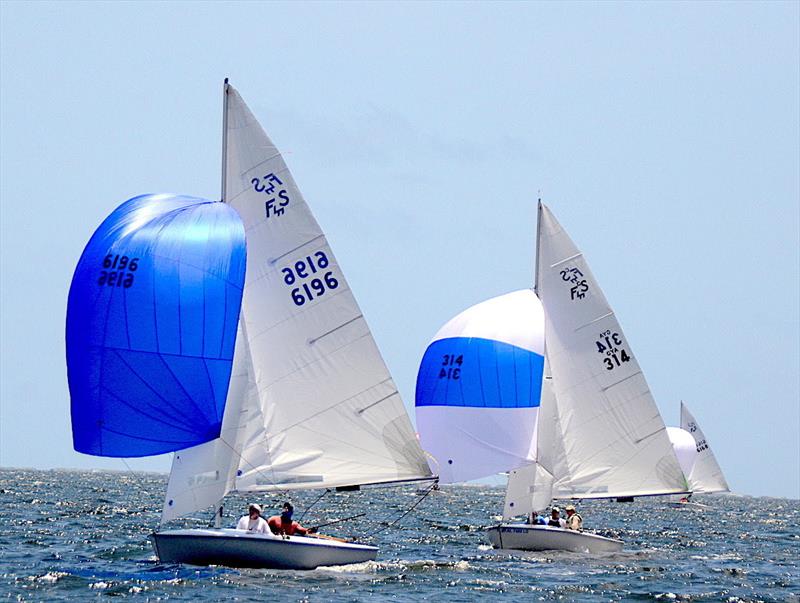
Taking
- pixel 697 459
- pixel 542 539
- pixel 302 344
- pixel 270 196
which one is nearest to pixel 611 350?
pixel 542 539

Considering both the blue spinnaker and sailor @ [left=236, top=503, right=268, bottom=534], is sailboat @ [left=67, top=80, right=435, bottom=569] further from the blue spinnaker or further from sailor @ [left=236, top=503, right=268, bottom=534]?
sailor @ [left=236, top=503, right=268, bottom=534]

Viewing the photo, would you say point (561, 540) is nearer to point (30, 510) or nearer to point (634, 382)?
point (634, 382)

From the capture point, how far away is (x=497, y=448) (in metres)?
36.5

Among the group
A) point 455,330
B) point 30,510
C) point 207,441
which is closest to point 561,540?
point 455,330

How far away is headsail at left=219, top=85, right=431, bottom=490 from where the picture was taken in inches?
1103

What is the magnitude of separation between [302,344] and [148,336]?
379 centimetres

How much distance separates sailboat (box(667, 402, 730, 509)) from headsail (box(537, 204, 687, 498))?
48420 millimetres

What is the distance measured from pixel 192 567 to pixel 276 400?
3.64m

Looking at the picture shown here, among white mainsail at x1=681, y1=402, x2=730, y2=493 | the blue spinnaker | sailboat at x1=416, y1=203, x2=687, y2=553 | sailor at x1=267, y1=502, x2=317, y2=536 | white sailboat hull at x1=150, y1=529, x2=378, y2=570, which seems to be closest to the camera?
the blue spinnaker

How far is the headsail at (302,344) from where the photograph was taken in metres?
28.0

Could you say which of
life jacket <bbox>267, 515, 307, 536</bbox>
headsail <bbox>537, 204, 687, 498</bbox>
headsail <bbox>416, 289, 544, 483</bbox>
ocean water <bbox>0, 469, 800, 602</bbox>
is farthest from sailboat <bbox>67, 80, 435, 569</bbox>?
headsail <bbox>537, 204, 687, 498</bbox>

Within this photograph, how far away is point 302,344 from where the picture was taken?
28203mm

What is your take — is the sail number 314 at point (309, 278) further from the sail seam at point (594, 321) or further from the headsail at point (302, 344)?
the sail seam at point (594, 321)

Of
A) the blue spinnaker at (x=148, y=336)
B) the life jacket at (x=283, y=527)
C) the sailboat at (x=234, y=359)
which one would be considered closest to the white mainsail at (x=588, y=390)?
the sailboat at (x=234, y=359)
